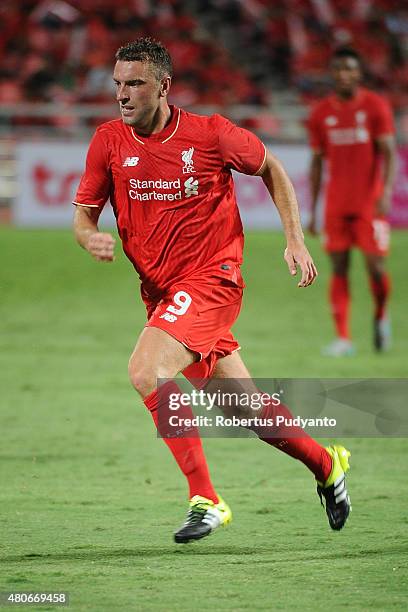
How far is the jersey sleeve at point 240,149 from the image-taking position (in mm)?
5887

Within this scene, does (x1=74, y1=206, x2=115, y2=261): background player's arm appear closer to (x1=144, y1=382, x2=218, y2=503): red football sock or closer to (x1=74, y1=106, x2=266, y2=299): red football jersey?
(x1=74, y1=106, x2=266, y2=299): red football jersey

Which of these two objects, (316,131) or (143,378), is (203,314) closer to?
(143,378)

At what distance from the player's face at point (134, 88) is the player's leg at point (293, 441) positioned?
50.9 inches

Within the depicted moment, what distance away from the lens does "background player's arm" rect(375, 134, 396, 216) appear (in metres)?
12.0

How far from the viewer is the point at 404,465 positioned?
786 centimetres

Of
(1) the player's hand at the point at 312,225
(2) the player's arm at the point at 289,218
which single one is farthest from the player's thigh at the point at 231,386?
(1) the player's hand at the point at 312,225

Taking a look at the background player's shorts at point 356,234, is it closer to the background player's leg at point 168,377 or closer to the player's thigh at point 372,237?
the player's thigh at point 372,237

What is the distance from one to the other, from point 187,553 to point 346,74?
706cm

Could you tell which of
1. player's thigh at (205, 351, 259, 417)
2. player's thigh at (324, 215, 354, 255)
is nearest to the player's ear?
player's thigh at (205, 351, 259, 417)

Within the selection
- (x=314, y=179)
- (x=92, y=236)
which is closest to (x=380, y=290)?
(x=314, y=179)

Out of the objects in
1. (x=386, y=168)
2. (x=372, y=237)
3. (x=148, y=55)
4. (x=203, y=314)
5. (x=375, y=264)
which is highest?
(x=148, y=55)

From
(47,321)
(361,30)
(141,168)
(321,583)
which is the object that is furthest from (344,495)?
(361,30)

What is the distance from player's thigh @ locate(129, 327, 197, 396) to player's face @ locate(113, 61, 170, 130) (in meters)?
1.05

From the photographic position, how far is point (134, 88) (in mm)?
5727
